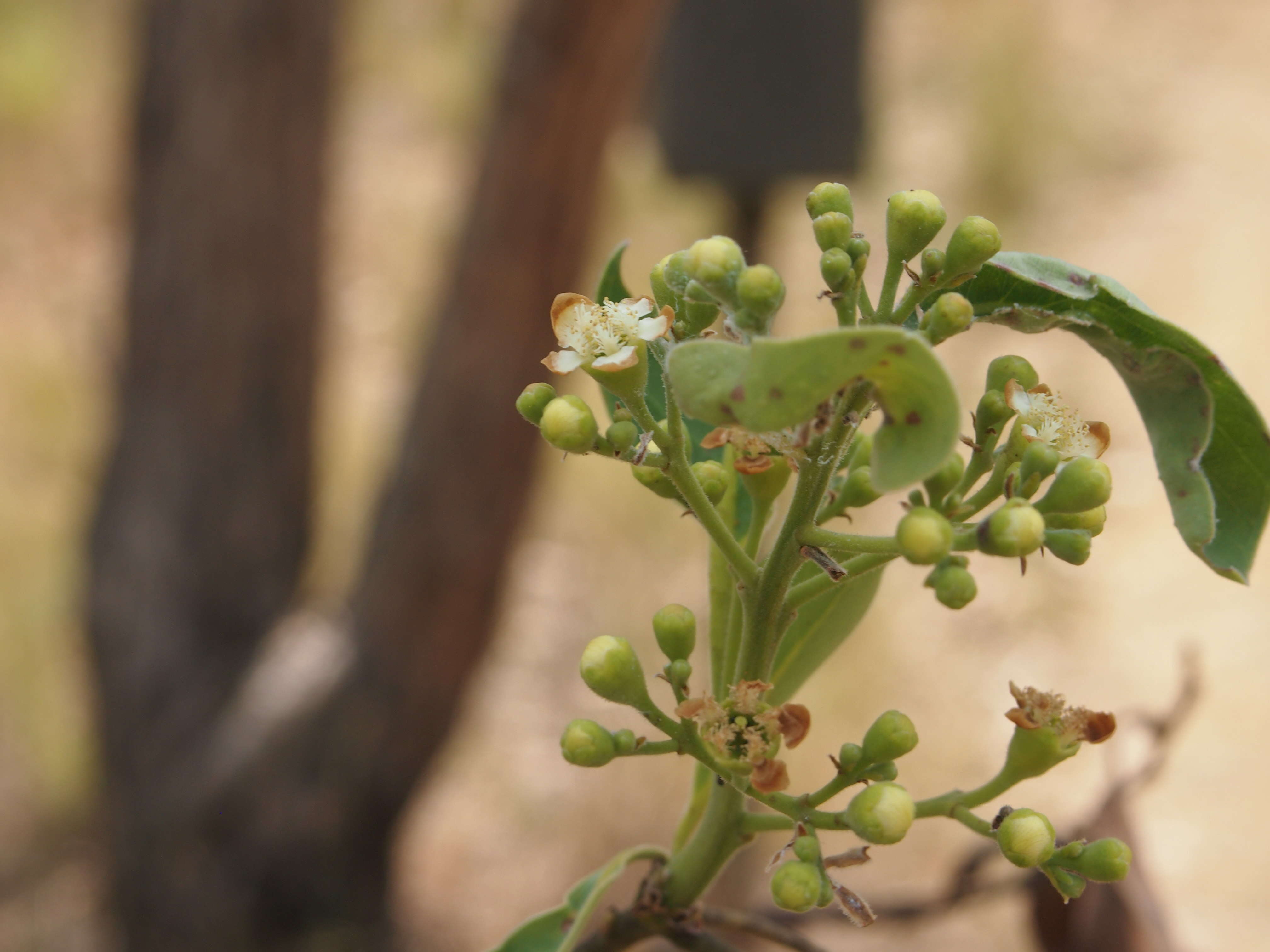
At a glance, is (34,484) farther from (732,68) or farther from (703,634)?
(732,68)

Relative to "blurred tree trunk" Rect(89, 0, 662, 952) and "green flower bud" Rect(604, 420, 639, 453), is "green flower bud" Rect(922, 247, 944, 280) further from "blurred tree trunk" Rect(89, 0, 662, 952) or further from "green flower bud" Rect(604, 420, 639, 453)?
"blurred tree trunk" Rect(89, 0, 662, 952)

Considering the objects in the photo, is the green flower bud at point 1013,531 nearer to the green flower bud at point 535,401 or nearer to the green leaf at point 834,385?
the green leaf at point 834,385

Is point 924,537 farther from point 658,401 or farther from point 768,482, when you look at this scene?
point 658,401

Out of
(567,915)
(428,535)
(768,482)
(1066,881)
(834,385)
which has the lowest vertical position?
(428,535)

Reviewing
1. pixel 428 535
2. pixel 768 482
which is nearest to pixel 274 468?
pixel 428 535

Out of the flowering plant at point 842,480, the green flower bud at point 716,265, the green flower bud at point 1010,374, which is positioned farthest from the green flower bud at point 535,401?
the green flower bud at point 1010,374

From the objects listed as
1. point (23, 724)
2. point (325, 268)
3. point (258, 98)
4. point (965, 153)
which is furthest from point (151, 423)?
point (965, 153)
